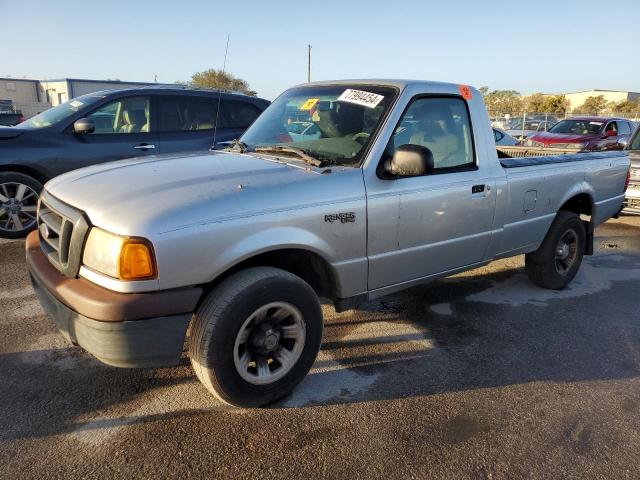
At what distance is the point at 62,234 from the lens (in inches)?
98.9

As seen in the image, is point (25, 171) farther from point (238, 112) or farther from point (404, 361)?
point (404, 361)

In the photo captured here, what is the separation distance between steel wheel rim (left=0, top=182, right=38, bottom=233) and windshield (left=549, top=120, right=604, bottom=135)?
13.8 metres

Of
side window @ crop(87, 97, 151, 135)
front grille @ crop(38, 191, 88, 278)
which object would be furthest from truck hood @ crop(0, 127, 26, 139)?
front grille @ crop(38, 191, 88, 278)

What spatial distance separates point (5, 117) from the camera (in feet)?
50.2

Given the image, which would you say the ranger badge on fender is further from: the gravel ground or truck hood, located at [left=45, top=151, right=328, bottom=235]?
the gravel ground

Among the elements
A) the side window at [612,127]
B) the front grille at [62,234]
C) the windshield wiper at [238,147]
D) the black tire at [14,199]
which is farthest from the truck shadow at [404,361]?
the side window at [612,127]

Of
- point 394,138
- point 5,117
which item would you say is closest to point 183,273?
point 394,138

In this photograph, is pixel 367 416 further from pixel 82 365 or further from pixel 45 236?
pixel 45 236

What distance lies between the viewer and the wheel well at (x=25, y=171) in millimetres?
5559

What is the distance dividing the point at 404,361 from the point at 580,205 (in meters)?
2.93

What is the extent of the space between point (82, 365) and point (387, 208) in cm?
223

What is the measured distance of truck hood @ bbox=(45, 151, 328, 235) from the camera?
7.59ft

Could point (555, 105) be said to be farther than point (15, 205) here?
Yes

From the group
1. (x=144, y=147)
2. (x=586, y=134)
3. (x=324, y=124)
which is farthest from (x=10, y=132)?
(x=586, y=134)
